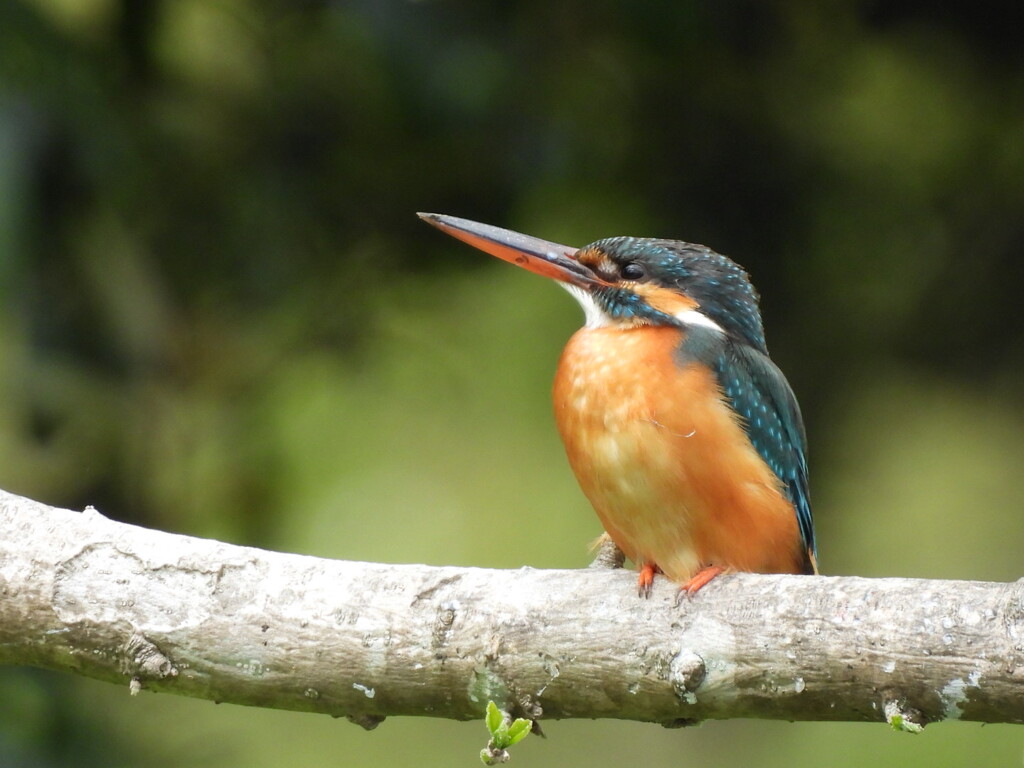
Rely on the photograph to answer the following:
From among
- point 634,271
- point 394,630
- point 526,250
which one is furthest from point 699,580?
point 526,250

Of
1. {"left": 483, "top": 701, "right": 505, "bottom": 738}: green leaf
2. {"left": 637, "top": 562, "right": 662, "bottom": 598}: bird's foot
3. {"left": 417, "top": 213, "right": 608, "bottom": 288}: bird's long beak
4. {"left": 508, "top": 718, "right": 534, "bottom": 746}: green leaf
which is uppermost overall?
{"left": 417, "top": 213, "right": 608, "bottom": 288}: bird's long beak

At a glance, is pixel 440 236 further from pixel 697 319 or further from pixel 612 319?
pixel 697 319

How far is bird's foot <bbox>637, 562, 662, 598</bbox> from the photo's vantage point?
205cm

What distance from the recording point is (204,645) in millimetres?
1989

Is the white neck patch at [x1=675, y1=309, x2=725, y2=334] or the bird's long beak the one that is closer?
the white neck patch at [x1=675, y1=309, x2=725, y2=334]

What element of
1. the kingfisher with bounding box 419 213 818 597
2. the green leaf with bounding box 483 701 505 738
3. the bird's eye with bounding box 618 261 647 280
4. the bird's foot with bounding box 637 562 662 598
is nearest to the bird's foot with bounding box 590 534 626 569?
the kingfisher with bounding box 419 213 818 597

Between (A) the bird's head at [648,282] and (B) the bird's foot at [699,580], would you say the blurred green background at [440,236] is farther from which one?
(B) the bird's foot at [699,580]

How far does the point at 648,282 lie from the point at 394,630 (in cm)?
109

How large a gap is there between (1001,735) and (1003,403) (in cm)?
115

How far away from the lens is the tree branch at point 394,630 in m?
1.87

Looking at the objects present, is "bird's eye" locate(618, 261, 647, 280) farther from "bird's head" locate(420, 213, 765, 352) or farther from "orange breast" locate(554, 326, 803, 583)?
"orange breast" locate(554, 326, 803, 583)

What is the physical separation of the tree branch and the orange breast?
0.88 ft

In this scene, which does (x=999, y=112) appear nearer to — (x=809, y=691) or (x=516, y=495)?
(x=516, y=495)

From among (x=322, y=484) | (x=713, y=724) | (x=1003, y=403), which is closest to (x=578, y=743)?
(x=713, y=724)
